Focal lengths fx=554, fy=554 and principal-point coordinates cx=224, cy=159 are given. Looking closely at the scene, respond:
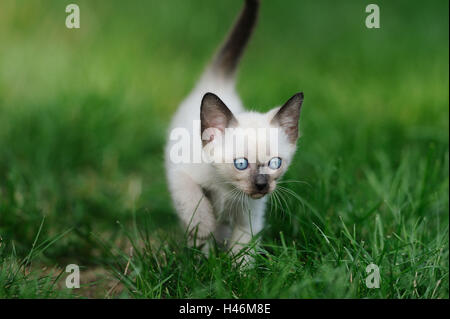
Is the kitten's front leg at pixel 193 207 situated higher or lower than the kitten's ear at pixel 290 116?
lower

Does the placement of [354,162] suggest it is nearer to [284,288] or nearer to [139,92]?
[284,288]

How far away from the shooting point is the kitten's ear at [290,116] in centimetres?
232

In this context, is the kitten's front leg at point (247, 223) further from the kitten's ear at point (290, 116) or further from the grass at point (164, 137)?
the kitten's ear at point (290, 116)

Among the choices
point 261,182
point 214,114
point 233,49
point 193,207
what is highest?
point 233,49

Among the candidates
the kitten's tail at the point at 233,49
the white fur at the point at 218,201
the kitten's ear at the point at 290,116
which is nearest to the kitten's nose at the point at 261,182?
the white fur at the point at 218,201

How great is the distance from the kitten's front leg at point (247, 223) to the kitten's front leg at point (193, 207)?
0.42 ft

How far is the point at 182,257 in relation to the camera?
2.36m

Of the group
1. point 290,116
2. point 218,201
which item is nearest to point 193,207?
point 218,201

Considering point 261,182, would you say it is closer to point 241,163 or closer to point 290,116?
point 241,163

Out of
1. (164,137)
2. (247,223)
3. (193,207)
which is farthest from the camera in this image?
(164,137)

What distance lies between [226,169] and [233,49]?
1322 mm

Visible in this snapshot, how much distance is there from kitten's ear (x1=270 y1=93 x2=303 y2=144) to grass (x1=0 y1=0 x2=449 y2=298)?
0.37 metres

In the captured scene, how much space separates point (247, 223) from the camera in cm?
262

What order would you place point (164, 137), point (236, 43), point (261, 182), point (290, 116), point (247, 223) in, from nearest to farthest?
point (261, 182)
point (290, 116)
point (247, 223)
point (236, 43)
point (164, 137)
